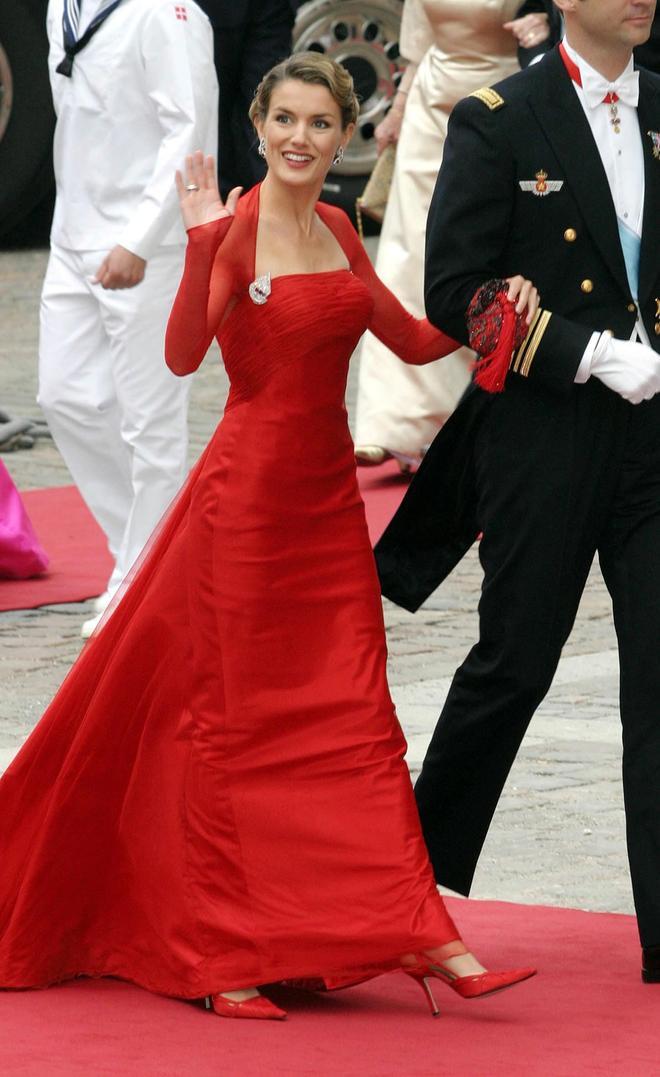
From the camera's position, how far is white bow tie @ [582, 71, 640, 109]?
438 centimetres

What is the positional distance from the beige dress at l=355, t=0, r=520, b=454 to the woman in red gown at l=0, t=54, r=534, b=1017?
181 inches

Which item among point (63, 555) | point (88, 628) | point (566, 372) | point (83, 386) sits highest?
point (566, 372)

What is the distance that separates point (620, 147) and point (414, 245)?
4.88 m

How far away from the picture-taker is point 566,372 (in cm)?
428

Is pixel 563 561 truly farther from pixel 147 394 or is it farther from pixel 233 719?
pixel 147 394

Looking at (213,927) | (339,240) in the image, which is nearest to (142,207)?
(339,240)

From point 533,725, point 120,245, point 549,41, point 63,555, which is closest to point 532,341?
point 533,725

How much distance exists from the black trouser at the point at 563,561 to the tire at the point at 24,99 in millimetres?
8611

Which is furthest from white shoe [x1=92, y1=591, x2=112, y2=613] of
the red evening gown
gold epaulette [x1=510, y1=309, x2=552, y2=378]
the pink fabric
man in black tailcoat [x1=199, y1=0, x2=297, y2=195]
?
gold epaulette [x1=510, y1=309, x2=552, y2=378]

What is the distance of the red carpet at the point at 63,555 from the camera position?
7.70 m

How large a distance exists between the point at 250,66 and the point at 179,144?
1.24 m

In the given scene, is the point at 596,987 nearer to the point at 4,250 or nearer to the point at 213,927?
the point at 213,927

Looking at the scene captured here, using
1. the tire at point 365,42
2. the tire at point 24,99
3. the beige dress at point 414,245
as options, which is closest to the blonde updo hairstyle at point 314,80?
the beige dress at point 414,245

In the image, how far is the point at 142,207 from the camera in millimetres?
6664
